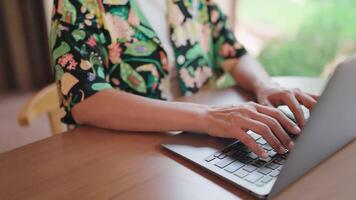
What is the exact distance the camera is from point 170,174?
0.61 metres

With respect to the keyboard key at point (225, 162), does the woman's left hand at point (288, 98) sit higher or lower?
higher

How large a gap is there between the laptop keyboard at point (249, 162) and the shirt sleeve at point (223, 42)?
20.6 inches

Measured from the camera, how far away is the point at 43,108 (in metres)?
1.00

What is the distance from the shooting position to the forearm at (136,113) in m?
0.74

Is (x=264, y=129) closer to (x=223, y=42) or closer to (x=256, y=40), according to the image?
(x=223, y=42)

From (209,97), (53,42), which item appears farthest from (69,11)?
(209,97)

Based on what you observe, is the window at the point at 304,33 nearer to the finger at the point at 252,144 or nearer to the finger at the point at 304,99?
the finger at the point at 304,99

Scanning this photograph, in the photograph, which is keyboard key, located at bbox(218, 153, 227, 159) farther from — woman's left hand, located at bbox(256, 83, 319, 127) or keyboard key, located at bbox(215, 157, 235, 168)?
woman's left hand, located at bbox(256, 83, 319, 127)

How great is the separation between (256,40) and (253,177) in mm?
2434

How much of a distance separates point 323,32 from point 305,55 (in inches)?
7.3

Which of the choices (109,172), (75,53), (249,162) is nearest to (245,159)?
(249,162)

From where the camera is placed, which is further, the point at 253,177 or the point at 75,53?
the point at 75,53

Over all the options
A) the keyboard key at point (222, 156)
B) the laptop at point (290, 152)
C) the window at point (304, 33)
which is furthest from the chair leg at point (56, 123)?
the window at point (304, 33)

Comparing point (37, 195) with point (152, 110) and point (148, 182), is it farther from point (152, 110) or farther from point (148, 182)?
point (152, 110)
